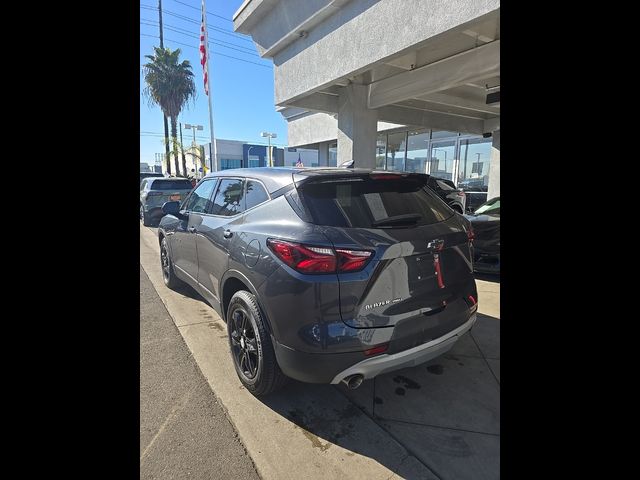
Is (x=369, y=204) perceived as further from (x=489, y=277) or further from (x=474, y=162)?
(x=474, y=162)

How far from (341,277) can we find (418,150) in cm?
1472

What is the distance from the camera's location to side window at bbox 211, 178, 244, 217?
10.2 feet

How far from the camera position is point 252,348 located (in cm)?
260

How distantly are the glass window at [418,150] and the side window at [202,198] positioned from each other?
12.4 metres

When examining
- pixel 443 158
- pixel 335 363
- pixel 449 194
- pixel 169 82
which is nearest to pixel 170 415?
pixel 335 363

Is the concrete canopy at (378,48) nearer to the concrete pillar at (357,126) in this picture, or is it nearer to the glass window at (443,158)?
the concrete pillar at (357,126)

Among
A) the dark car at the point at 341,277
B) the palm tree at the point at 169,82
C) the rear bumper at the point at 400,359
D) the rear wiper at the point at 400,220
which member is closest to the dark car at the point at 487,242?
the dark car at the point at 341,277

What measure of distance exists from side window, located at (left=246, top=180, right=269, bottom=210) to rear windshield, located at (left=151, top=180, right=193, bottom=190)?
11127mm

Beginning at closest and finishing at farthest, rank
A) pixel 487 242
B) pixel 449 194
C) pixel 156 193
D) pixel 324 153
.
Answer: pixel 487 242
pixel 449 194
pixel 156 193
pixel 324 153
